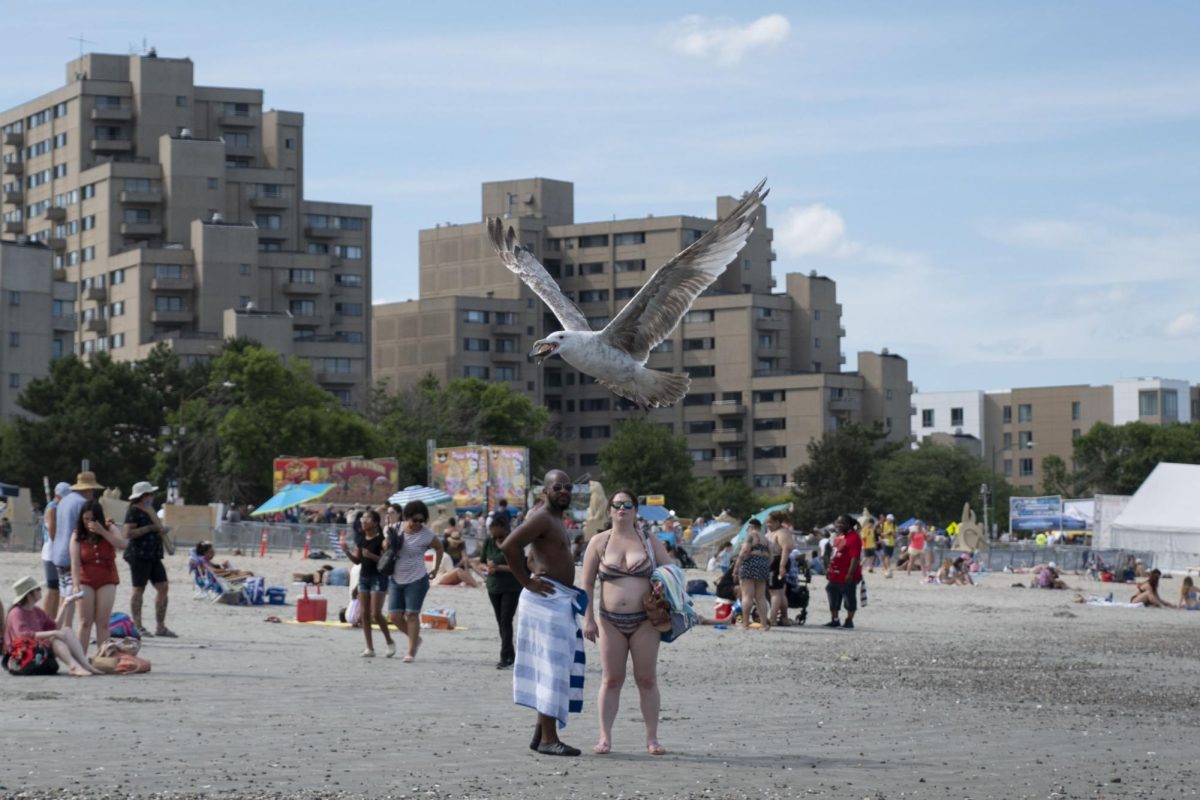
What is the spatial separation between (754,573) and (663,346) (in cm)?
12861

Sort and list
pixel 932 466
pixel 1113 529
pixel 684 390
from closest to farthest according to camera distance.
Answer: pixel 684 390
pixel 1113 529
pixel 932 466

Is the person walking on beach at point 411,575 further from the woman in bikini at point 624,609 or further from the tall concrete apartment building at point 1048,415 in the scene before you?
the tall concrete apartment building at point 1048,415

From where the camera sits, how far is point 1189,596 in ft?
126

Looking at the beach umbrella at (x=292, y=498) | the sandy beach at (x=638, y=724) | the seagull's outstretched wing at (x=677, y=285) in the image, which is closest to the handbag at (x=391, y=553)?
the sandy beach at (x=638, y=724)

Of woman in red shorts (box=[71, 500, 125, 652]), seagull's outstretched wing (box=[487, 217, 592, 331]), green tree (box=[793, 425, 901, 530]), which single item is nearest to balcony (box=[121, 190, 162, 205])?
green tree (box=[793, 425, 901, 530])

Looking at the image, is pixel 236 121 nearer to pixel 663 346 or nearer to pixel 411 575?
pixel 663 346

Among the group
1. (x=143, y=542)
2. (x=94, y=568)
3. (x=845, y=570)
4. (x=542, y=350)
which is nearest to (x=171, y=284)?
(x=845, y=570)

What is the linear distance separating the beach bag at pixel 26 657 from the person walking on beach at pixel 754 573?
38.7 feet

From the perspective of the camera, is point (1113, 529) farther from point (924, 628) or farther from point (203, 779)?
point (203, 779)

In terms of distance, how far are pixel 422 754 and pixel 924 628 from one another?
59.1 ft

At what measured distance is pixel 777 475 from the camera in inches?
5896

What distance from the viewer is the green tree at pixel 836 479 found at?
119250 millimetres

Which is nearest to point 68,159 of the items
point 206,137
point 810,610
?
point 206,137

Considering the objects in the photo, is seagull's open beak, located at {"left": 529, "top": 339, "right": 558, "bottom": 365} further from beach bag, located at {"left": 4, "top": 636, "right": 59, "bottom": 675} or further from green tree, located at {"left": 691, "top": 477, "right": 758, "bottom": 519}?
green tree, located at {"left": 691, "top": 477, "right": 758, "bottom": 519}
